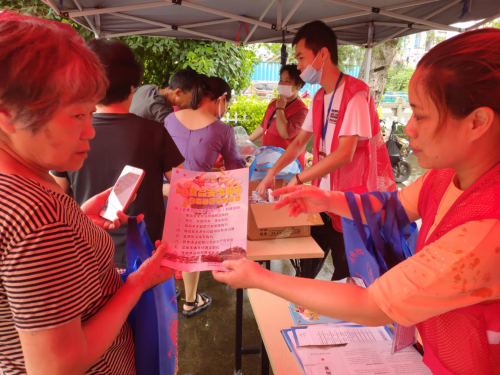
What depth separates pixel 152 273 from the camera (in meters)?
0.97

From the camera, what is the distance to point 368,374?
101cm

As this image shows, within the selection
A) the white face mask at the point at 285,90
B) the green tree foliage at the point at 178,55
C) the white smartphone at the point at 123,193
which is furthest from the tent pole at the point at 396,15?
the green tree foliage at the point at 178,55

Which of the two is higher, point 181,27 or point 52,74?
point 181,27

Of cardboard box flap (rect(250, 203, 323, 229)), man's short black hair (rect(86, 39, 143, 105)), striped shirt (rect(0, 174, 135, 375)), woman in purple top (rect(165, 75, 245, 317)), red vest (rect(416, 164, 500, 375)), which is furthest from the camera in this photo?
woman in purple top (rect(165, 75, 245, 317))

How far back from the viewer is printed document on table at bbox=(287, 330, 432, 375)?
102 cm

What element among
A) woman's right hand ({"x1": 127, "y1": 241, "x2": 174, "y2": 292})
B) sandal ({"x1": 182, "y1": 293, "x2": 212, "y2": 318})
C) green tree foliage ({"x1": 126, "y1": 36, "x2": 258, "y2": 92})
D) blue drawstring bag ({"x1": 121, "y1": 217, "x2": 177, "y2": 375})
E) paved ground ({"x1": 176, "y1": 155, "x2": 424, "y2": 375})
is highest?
green tree foliage ({"x1": 126, "y1": 36, "x2": 258, "y2": 92})

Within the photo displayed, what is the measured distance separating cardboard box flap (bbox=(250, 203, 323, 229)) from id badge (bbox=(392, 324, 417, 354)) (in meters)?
Result: 0.89

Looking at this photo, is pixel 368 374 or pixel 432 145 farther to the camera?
pixel 368 374

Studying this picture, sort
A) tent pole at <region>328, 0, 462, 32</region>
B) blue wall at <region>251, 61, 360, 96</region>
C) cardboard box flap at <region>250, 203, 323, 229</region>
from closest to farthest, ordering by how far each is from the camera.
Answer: cardboard box flap at <region>250, 203, 323, 229</region>, tent pole at <region>328, 0, 462, 32</region>, blue wall at <region>251, 61, 360, 96</region>

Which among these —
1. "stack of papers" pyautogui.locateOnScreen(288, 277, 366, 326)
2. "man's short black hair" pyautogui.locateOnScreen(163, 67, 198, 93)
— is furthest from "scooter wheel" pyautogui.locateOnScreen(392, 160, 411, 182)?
"stack of papers" pyautogui.locateOnScreen(288, 277, 366, 326)

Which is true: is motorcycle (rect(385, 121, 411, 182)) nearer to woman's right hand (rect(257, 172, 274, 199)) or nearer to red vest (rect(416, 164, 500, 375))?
woman's right hand (rect(257, 172, 274, 199))

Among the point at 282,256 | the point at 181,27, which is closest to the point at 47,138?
the point at 282,256

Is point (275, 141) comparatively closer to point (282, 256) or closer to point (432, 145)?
point (282, 256)

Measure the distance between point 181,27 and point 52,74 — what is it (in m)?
4.49
